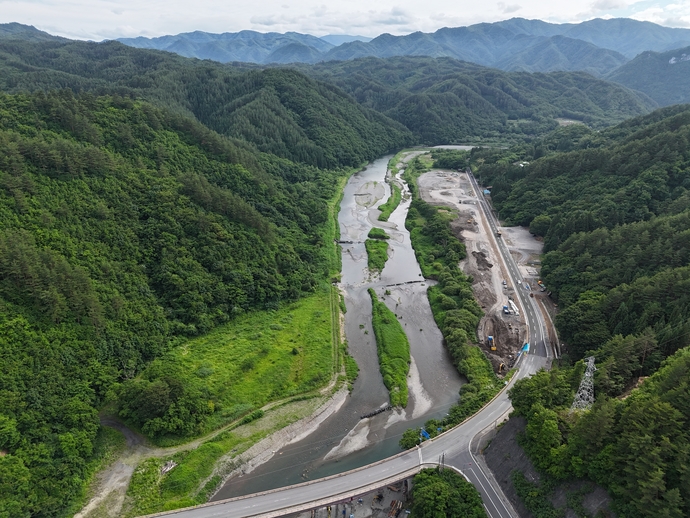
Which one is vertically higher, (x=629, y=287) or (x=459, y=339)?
(x=629, y=287)

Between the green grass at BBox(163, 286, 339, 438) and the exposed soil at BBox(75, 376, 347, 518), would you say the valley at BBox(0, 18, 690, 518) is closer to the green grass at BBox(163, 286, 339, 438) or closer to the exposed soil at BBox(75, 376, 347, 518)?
the exposed soil at BBox(75, 376, 347, 518)

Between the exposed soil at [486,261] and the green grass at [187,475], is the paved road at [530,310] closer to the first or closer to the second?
the exposed soil at [486,261]

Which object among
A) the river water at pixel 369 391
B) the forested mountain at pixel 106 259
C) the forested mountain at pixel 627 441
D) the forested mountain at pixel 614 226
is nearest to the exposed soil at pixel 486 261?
the forested mountain at pixel 614 226

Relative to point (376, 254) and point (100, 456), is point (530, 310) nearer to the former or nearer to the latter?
point (376, 254)

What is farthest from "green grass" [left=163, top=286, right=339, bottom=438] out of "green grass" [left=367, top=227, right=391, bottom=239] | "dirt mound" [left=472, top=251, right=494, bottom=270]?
"green grass" [left=367, top=227, right=391, bottom=239]

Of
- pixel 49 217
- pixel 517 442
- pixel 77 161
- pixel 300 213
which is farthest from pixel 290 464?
pixel 300 213

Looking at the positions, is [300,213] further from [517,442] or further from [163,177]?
[517,442]

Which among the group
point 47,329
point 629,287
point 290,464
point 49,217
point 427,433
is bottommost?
point 290,464
